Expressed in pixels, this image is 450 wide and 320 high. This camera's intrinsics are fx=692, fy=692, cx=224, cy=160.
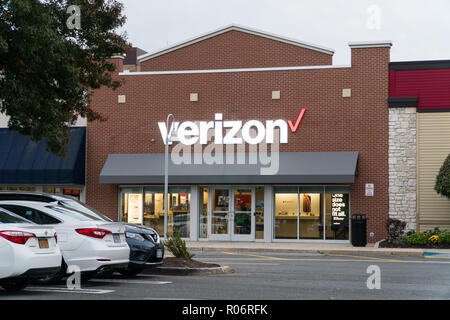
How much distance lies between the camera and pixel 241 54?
3159cm

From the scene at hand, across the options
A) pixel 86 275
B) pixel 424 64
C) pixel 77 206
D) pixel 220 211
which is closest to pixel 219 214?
pixel 220 211

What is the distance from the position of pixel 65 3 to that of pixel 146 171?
36.4 feet

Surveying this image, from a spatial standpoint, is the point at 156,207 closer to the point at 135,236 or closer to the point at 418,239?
the point at 418,239

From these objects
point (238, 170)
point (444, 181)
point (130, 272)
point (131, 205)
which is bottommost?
point (130, 272)

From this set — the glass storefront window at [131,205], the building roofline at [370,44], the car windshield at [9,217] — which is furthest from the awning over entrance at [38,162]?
the car windshield at [9,217]

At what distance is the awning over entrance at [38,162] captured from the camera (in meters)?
29.6

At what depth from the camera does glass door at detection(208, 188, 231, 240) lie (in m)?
29.4

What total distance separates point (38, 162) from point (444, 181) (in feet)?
55.0

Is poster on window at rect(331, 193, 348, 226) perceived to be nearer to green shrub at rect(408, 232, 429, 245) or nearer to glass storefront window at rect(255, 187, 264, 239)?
glass storefront window at rect(255, 187, 264, 239)

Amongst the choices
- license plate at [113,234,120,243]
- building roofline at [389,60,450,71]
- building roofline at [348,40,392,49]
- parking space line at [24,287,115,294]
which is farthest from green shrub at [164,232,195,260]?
building roofline at [389,60,450,71]

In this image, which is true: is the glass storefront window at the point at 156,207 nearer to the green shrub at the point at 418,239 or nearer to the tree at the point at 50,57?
the tree at the point at 50,57

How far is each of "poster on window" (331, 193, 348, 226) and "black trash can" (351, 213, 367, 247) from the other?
2532mm

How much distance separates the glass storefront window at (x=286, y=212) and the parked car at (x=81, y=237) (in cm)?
1647
